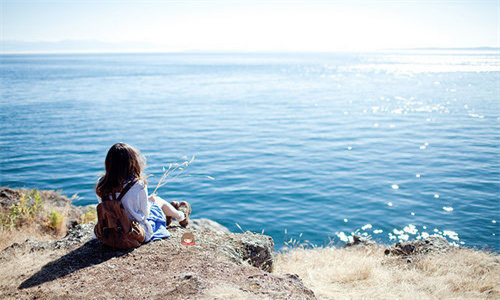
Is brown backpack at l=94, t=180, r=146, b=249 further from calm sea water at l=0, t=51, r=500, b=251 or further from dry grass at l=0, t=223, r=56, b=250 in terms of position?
calm sea water at l=0, t=51, r=500, b=251

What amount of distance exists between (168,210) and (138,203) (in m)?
0.99

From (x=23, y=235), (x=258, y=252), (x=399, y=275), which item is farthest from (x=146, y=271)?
(x=23, y=235)

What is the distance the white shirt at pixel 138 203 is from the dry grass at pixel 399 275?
2695 mm

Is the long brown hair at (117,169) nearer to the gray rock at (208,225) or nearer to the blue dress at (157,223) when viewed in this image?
the blue dress at (157,223)

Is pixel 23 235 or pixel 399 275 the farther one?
pixel 23 235

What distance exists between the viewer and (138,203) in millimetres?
5777

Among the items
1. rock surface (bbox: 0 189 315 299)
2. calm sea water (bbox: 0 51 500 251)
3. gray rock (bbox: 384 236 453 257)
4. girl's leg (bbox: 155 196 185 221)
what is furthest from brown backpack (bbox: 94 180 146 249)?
calm sea water (bbox: 0 51 500 251)

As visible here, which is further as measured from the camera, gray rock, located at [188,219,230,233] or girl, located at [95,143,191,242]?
gray rock, located at [188,219,230,233]

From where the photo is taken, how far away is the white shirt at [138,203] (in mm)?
5695

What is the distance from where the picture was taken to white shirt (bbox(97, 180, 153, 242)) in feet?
18.7

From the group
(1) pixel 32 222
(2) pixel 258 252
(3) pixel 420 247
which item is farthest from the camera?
(1) pixel 32 222

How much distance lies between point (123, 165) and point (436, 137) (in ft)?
71.8

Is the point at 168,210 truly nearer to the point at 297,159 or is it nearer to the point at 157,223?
the point at 157,223

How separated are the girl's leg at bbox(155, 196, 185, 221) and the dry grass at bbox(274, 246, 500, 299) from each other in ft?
6.66
